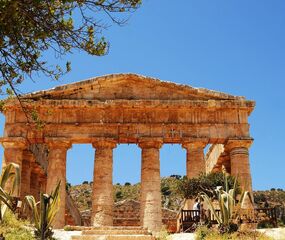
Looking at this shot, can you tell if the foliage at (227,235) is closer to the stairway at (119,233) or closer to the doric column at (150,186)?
the stairway at (119,233)

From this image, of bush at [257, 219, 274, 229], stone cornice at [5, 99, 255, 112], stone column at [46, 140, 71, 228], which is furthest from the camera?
stone cornice at [5, 99, 255, 112]

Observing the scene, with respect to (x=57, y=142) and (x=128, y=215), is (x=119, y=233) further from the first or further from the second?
(x=128, y=215)

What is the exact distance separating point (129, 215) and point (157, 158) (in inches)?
578

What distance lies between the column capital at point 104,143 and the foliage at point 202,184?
4578 mm

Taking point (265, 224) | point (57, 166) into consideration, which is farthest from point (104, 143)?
point (265, 224)

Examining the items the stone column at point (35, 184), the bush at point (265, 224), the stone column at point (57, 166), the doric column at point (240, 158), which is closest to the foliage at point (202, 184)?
the bush at point (265, 224)

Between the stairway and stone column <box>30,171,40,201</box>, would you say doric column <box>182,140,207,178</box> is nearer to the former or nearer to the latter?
the stairway

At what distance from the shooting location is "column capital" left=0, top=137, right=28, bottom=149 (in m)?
25.1

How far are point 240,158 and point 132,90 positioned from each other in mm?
6715

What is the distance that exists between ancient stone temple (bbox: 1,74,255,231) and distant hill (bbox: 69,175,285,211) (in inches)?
1063

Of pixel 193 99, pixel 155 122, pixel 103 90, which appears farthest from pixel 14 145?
pixel 193 99

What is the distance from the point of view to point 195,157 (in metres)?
25.3

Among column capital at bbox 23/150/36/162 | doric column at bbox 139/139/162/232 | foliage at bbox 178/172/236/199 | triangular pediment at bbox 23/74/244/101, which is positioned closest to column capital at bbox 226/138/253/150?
triangular pediment at bbox 23/74/244/101

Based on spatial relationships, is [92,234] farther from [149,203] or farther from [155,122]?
[155,122]
